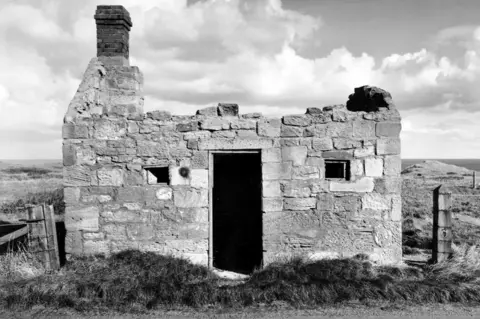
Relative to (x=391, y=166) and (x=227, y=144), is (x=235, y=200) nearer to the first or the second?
(x=227, y=144)

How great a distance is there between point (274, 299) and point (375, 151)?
306cm

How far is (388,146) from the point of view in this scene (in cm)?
667

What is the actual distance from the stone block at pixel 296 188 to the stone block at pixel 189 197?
1.34 metres

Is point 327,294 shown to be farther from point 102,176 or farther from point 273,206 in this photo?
point 102,176

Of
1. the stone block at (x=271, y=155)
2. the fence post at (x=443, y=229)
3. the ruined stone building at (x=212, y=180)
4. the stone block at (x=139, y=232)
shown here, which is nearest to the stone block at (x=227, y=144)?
the ruined stone building at (x=212, y=180)

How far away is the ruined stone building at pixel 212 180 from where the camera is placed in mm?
6551

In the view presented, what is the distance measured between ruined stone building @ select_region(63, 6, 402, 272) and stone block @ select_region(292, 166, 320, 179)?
0.7 inches

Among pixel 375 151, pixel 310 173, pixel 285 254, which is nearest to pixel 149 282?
pixel 285 254

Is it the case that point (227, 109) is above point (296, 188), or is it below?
above

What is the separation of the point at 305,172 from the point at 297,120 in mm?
890

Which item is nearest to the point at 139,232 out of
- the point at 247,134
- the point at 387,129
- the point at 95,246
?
the point at 95,246

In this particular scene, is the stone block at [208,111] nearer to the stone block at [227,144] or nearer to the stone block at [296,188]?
the stone block at [227,144]

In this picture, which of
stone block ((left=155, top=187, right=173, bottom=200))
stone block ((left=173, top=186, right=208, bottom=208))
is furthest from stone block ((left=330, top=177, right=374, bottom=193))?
stone block ((left=155, top=187, right=173, bottom=200))

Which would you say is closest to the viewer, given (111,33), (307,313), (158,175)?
(307,313)
